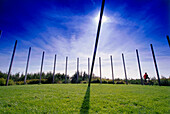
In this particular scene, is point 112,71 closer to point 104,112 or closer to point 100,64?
point 100,64

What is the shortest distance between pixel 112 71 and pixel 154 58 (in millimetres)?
12340

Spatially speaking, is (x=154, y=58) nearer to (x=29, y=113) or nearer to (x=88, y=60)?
(x=88, y=60)

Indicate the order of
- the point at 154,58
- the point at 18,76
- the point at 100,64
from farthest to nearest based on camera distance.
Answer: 1. the point at 18,76
2. the point at 100,64
3. the point at 154,58

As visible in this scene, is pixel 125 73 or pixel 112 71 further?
pixel 112 71

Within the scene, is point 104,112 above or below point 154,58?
below

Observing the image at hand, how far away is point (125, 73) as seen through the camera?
25578 mm

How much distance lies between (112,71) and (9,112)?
28.6 meters

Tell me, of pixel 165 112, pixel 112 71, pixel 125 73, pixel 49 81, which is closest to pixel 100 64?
pixel 112 71

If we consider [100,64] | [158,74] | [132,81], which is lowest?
[132,81]

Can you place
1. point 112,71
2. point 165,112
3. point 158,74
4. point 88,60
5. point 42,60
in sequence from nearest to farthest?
1. point 165,112
2. point 158,74
3. point 42,60
4. point 112,71
5. point 88,60

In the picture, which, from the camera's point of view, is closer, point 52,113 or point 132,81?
point 52,113

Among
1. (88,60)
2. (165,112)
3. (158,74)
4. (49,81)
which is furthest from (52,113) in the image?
(88,60)

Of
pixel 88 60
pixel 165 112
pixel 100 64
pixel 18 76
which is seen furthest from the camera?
pixel 18 76

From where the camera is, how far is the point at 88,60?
35.2m
